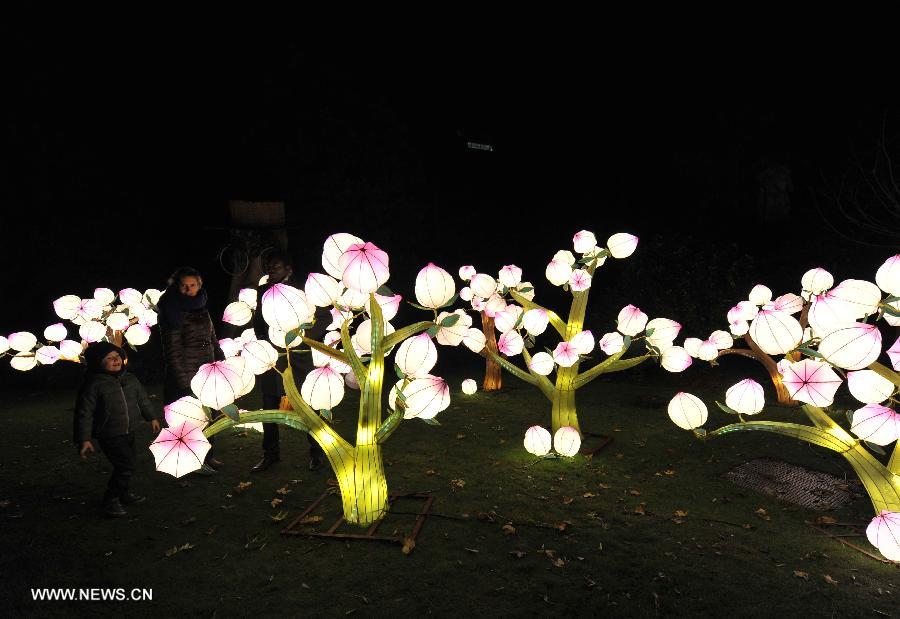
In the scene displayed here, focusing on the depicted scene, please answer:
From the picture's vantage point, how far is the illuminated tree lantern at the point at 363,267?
3.98m

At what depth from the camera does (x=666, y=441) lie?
7297 millimetres

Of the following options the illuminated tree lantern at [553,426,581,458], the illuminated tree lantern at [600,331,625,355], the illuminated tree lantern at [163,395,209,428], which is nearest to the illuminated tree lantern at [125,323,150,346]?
the illuminated tree lantern at [163,395,209,428]

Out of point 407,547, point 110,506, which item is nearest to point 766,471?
point 407,547

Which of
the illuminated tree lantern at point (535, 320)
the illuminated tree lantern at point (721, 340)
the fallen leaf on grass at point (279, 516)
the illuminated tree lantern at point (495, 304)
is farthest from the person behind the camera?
the illuminated tree lantern at point (495, 304)

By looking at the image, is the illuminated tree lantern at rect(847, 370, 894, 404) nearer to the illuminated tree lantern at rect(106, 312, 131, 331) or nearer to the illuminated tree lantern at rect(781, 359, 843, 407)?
the illuminated tree lantern at rect(781, 359, 843, 407)

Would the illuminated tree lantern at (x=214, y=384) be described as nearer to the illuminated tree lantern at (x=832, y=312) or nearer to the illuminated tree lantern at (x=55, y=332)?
the illuminated tree lantern at (x=832, y=312)

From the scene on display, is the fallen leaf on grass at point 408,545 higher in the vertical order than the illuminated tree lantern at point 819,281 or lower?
lower

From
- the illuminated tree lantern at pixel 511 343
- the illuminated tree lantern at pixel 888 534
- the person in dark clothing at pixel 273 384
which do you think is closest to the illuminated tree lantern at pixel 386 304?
the person in dark clothing at pixel 273 384

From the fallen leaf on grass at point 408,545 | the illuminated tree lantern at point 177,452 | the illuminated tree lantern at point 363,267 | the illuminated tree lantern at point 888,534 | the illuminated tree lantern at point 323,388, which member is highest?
the illuminated tree lantern at point 363,267

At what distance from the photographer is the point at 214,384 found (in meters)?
3.88

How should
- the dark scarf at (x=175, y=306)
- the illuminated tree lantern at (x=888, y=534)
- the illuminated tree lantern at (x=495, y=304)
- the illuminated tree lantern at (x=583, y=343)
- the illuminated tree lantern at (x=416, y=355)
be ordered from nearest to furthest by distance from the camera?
the illuminated tree lantern at (x=888, y=534), the illuminated tree lantern at (x=416, y=355), the dark scarf at (x=175, y=306), the illuminated tree lantern at (x=583, y=343), the illuminated tree lantern at (x=495, y=304)

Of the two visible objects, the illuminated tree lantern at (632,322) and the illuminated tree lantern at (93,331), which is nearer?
the illuminated tree lantern at (632,322)

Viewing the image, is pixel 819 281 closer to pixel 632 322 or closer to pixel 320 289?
pixel 632 322

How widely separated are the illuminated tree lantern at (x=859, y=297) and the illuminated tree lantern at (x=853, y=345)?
28cm
